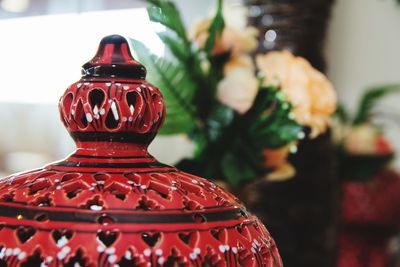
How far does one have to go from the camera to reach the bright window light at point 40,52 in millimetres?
1767

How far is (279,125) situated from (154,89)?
1.38ft

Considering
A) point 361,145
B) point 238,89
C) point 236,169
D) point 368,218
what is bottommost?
point 368,218

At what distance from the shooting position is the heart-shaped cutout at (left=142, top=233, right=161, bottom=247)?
488 mm

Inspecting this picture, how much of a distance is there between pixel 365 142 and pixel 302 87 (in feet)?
2.24

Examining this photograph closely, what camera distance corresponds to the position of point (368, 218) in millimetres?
1651

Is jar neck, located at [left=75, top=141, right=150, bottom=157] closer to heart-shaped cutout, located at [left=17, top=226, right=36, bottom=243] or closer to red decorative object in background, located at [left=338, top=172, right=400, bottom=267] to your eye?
heart-shaped cutout, located at [left=17, top=226, right=36, bottom=243]

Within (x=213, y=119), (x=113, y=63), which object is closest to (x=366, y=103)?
(x=213, y=119)

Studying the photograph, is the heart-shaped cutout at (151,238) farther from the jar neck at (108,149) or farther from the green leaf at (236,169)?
the green leaf at (236,169)

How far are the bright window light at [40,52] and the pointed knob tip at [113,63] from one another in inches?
47.5

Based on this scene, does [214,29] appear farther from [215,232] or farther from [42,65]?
[42,65]

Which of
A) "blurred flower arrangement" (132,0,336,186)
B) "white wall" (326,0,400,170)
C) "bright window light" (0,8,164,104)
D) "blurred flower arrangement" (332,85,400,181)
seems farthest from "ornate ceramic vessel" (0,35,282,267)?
"white wall" (326,0,400,170)

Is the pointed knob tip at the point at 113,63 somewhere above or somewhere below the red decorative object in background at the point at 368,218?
above

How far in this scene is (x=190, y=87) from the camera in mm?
998

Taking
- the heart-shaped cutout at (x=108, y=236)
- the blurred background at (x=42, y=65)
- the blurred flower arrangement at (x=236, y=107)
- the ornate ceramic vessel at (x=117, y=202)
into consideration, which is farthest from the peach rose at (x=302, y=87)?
the blurred background at (x=42, y=65)
